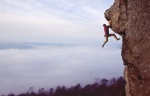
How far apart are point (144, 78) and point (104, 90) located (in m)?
64.0

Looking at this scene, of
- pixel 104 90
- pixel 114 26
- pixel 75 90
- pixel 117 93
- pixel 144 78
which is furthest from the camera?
pixel 75 90

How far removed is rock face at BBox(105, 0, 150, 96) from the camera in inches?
635

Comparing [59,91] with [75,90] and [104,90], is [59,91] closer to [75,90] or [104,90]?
[75,90]

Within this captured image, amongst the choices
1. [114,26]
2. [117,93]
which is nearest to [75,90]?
[117,93]

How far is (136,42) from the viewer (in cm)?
1645

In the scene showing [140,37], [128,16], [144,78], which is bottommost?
[144,78]

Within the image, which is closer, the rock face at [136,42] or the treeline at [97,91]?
the rock face at [136,42]

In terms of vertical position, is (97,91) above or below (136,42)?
Result: below

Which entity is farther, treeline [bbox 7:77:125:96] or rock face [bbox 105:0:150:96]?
treeline [bbox 7:77:125:96]

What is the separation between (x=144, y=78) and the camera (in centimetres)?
1623

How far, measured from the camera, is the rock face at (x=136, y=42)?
52.9 ft

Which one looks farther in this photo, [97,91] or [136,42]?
[97,91]

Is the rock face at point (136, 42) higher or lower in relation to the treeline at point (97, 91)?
higher

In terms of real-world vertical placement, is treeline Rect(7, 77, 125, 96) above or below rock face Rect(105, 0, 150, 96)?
below
